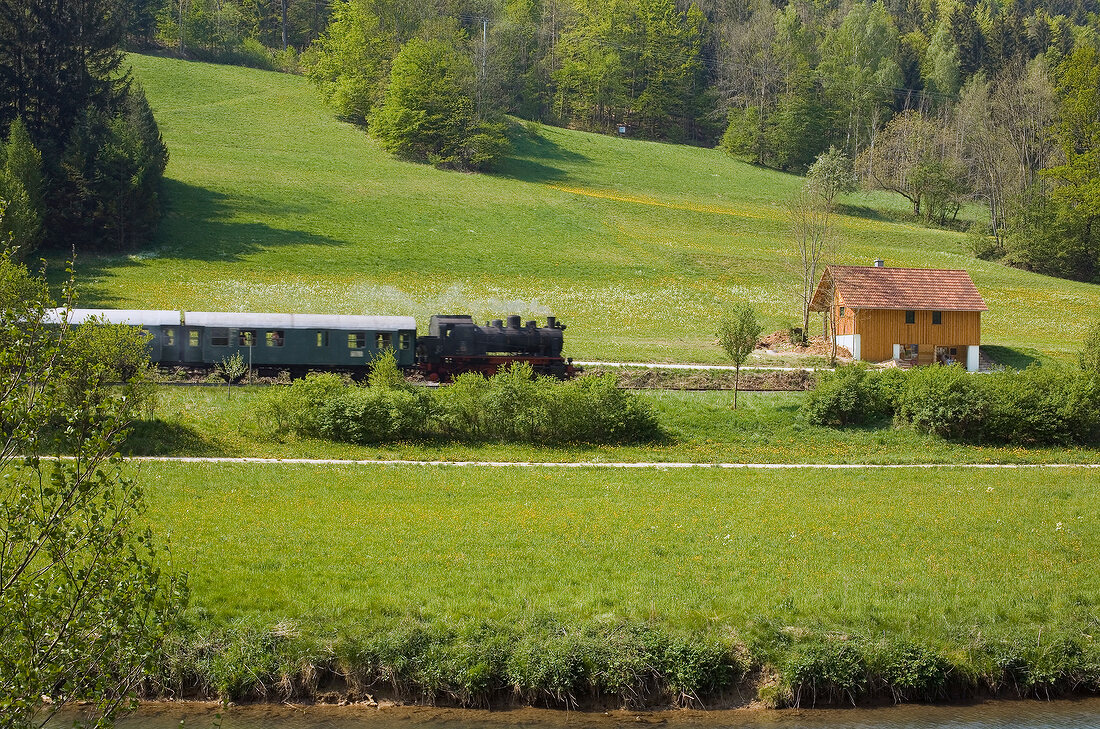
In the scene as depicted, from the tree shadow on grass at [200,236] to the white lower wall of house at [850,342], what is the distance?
118ft

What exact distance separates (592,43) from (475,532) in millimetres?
112787

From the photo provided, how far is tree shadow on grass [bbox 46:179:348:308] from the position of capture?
57.5 m

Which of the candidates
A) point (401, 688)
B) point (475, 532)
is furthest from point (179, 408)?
point (401, 688)

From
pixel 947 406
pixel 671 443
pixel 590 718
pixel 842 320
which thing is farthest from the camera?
pixel 842 320

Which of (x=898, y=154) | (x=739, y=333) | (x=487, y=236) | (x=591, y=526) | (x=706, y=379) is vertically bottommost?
(x=591, y=526)

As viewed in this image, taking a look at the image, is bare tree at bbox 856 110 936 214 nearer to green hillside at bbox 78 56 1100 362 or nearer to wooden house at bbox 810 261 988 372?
green hillside at bbox 78 56 1100 362

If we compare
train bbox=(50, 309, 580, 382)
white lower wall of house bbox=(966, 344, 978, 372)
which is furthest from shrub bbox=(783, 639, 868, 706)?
white lower wall of house bbox=(966, 344, 978, 372)

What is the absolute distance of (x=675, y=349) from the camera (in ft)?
163

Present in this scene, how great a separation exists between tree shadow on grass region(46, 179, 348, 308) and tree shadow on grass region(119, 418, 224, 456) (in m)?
24.5

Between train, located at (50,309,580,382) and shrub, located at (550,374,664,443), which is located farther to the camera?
train, located at (50,309,580,382)

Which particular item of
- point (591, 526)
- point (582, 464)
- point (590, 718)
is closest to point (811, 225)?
point (582, 464)

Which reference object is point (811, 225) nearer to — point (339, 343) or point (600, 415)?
point (339, 343)

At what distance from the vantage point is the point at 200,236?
6700cm

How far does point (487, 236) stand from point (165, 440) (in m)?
47.9
